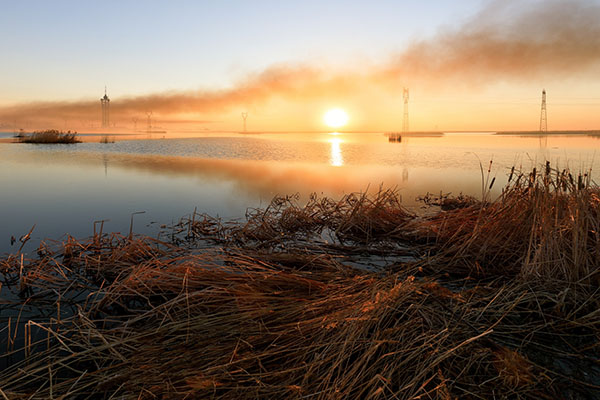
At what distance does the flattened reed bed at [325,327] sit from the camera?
2.40 m

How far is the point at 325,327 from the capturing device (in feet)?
9.23

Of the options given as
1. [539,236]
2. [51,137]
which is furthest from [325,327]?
[51,137]

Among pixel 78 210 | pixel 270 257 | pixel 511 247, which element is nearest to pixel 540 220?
pixel 511 247

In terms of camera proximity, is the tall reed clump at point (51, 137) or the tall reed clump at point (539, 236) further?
the tall reed clump at point (51, 137)

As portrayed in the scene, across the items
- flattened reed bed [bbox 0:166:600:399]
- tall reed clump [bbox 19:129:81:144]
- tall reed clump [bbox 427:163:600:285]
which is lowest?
flattened reed bed [bbox 0:166:600:399]

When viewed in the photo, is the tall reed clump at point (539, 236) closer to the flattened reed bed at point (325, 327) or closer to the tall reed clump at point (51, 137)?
the flattened reed bed at point (325, 327)

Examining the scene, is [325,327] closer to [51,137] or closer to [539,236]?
[539,236]

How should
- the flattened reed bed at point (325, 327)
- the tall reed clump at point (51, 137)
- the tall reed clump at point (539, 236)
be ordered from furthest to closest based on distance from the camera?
the tall reed clump at point (51, 137)
the tall reed clump at point (539, 236)
the flattened reed bed at point (325, 327)

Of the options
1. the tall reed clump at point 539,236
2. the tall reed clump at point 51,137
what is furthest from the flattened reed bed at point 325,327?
the tall reed clump at point 51,137

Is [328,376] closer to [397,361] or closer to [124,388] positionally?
[397,361]

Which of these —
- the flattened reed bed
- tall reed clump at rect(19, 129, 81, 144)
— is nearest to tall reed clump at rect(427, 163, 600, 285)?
the flattened reed bed

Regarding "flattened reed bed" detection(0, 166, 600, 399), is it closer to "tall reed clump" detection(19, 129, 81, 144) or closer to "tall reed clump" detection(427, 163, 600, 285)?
"tall reed clump" detection(427, 163, 600, 285)

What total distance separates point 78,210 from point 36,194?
11.8ft

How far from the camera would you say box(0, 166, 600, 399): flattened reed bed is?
2402 mm
